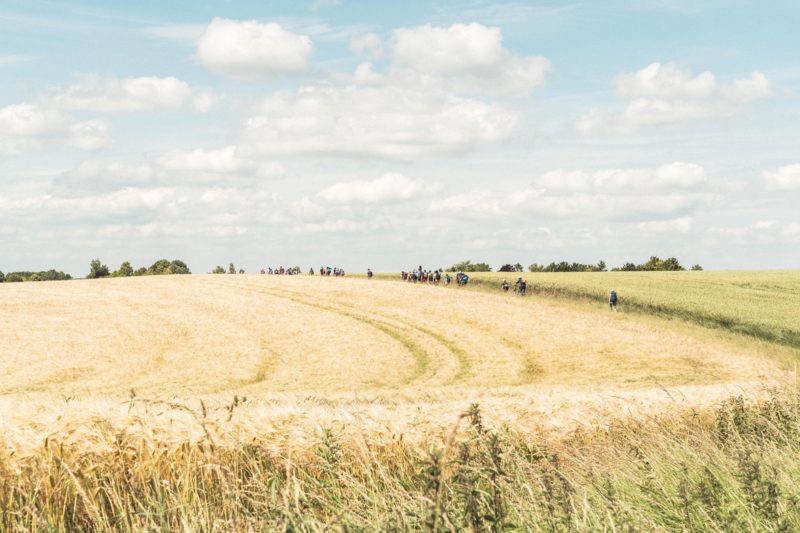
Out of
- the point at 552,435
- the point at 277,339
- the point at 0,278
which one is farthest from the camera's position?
the point at 0,278

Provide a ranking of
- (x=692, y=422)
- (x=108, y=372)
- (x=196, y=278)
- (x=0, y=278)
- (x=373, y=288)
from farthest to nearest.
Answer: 1. (x=0, y=278)
2. (x=196, y=278)
3. (x=373, y=288)
4. (x=108, y=372)
5. (x=692, y=422)

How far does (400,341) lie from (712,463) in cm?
3257

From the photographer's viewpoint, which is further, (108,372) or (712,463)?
(108,372)

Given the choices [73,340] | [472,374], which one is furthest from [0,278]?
[472,374]

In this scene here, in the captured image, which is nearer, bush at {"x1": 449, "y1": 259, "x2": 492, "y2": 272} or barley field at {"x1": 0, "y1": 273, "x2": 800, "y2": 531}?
barley field at {"x1": 0, "y1": 273, "x2": 800, "y2": 531}

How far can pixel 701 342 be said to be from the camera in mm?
42500

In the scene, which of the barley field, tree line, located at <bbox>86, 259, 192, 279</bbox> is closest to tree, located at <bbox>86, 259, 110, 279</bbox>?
tree line, located at <bbox>86, 259, 192, 279</bbox>

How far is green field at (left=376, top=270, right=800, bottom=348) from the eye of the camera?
1874 inches

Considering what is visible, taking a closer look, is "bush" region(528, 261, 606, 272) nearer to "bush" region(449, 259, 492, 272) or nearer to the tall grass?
"bush" region(449, 259, 492, 272)

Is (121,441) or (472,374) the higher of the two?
(121,441)

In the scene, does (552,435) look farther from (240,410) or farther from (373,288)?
(373,288)

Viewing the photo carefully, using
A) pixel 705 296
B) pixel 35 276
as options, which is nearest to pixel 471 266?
pixel 705 296

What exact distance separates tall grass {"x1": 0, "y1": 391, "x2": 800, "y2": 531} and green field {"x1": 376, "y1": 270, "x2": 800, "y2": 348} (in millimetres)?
39780

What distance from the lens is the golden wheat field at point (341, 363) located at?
11.1m
